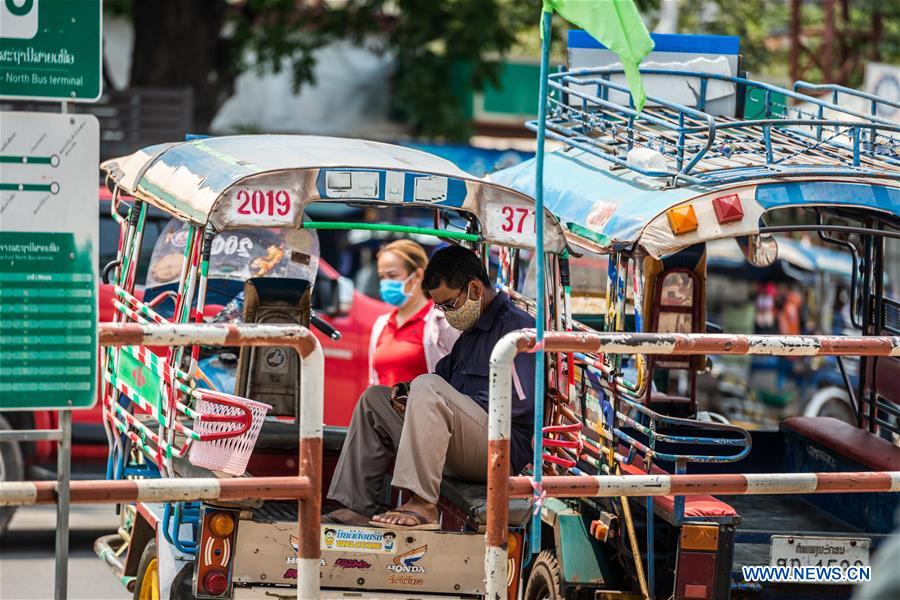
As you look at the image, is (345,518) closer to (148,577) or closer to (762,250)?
(148,577)

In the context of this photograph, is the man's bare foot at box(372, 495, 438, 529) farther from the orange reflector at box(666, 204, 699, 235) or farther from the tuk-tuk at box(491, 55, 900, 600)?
the orange reflector at box(666, 204, 699, 235)

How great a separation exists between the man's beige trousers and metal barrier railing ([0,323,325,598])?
1.10 m

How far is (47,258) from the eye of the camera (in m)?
4.00

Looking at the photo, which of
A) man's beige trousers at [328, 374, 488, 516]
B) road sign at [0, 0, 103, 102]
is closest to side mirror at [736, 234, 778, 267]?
man's beige trousers at [328, 374, 488, 516]

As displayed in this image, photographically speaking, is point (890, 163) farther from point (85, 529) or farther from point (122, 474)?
point (85, 529)

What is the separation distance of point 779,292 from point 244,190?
492 inches

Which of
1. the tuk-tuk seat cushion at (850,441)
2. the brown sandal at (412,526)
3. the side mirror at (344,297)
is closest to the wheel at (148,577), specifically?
the brown sandal at (412,526)

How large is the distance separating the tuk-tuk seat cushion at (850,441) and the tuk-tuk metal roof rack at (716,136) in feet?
4.55

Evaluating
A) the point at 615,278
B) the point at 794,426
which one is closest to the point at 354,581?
the point at 615,278

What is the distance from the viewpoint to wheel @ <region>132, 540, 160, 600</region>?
19.8 feet

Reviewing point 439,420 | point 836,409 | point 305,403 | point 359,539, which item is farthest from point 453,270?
point 836,409

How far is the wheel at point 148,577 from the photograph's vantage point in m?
6.04

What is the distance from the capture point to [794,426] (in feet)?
24.2

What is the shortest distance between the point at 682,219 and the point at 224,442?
2089 mm
